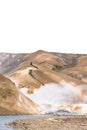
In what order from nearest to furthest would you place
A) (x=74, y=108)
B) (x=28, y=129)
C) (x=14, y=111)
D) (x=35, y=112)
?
(x=28, y=129), (x=14, y=111), (x=35, y=112), (x=74, y=108)

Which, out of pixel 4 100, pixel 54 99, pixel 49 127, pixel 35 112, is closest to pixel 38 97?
pixel 54 99

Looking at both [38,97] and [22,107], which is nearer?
[22,107]

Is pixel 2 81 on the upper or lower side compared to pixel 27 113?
upper

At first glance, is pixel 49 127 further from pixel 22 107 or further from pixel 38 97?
pixel 38 97

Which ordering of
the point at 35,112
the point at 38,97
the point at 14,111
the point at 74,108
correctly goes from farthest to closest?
the point at 38,97 → the point at 74,108 → the point at 35,112 → the point at 14,111

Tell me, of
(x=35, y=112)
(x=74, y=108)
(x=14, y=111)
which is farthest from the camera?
(x=74, y=108)

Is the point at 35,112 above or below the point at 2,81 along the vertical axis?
below

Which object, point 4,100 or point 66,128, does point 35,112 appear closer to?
→ point 4,100

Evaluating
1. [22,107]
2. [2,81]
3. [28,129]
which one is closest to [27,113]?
[22,107]

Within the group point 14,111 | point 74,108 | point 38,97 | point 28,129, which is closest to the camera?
point 28,129
